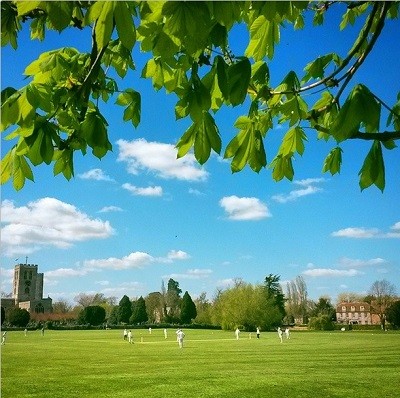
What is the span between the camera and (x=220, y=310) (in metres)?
49.4

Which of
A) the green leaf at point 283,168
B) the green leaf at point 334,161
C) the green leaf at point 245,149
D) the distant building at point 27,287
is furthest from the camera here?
the distant building at point 27,287

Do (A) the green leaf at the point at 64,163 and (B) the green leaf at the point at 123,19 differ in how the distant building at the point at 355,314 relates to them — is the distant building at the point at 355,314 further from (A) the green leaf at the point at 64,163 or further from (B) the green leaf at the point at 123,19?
(B) the green leaf at the point at 123,19

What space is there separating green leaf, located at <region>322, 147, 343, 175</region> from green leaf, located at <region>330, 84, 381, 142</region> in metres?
0.63

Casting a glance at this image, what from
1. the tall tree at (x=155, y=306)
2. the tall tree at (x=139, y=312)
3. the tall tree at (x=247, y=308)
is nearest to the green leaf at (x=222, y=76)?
the tall tree at (x=247, y=308)

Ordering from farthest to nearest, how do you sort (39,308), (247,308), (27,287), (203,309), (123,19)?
(27,287)
(39,308)
(203,309)
(247,308)
(123,19)

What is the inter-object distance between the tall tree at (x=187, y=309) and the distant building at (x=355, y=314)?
19821 millimetres

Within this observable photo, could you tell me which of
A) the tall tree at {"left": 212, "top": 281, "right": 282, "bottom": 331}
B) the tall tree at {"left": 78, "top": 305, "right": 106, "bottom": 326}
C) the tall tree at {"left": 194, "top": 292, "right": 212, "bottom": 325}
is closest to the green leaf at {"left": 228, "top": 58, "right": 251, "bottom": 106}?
the tall tree at {"left": 212, "top": 281, "right": 282, "bottom": 331}

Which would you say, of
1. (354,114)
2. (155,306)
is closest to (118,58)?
(354,114)

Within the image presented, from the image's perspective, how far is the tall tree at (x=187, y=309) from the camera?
58031mm

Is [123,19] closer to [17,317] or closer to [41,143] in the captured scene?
[41,143]

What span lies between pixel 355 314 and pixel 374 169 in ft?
220

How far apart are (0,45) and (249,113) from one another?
2.43 feet

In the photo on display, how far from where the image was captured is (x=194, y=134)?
42.5 inches

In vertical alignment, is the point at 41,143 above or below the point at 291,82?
below
